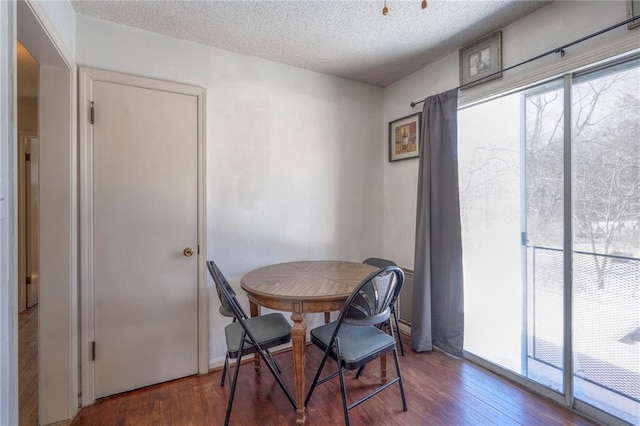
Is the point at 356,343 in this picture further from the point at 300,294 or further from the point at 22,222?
the point at 22,222

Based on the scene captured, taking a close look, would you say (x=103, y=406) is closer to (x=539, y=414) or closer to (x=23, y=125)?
(x=539, y=414)

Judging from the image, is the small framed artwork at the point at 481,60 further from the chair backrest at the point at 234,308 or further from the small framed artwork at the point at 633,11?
the chair backrest at the point at 234,308

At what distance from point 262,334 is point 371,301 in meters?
0.71

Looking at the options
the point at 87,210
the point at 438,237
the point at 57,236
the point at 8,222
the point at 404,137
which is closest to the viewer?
the point at 8,222

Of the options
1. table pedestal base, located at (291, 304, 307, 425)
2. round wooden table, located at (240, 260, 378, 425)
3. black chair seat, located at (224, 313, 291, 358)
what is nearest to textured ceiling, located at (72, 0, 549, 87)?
round wooden table, located at (240, 260, 378, 425)

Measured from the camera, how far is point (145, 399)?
204 centimetres

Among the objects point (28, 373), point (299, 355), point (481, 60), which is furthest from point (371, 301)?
point (28, 373)

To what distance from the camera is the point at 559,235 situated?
2.01 m

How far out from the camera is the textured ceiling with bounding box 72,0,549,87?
193 centimetres

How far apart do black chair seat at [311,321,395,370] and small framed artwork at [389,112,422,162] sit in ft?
5.63

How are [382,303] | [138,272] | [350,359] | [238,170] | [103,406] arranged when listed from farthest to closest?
1. [238,170]
2. [138,272]
3. [103,406]
4. [382,303]
5. [350,359]

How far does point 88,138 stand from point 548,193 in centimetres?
303

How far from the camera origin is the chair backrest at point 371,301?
5.54 feet

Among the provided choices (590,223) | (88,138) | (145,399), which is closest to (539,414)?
(590,223)
